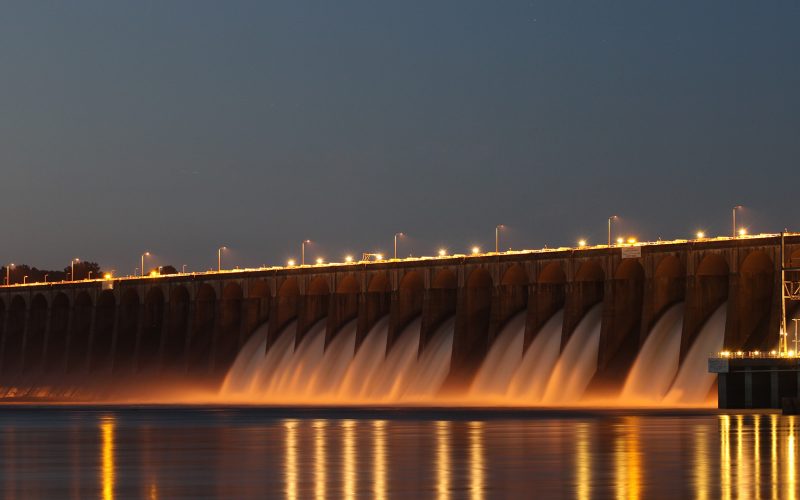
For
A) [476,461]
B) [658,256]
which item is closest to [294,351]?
[658,256]

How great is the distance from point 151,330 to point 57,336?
18.1m

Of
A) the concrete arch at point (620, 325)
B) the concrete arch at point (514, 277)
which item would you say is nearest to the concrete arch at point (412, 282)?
the concrete arch at point (514, 277)

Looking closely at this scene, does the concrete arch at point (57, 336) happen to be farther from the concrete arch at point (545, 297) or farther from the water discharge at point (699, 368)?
the water discharge at point (699, 368)

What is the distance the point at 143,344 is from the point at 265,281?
19.2 meters

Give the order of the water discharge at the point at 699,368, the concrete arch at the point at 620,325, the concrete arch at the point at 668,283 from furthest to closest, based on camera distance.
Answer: the concrete arch at the point at 668,283 → the concrete arch at the point at 620,325 → the water discharge at the point at 699,368

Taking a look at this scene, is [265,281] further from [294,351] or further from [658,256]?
[658,256]

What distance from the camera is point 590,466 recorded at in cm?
3638

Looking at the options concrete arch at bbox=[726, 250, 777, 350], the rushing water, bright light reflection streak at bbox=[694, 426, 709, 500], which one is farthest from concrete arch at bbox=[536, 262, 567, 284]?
bright light reflection streak at bbox=[694, 426, 709, 500]

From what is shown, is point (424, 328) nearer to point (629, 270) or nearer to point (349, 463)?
point (629, 270)

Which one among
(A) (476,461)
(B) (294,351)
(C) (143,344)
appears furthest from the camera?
(C) (143,344)

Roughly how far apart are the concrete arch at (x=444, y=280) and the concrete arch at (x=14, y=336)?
230 ft

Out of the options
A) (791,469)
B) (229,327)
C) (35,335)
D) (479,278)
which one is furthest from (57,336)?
(791,469)

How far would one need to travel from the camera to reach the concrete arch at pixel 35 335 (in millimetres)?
171375

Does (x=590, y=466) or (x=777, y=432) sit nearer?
(x=590, y=466)
